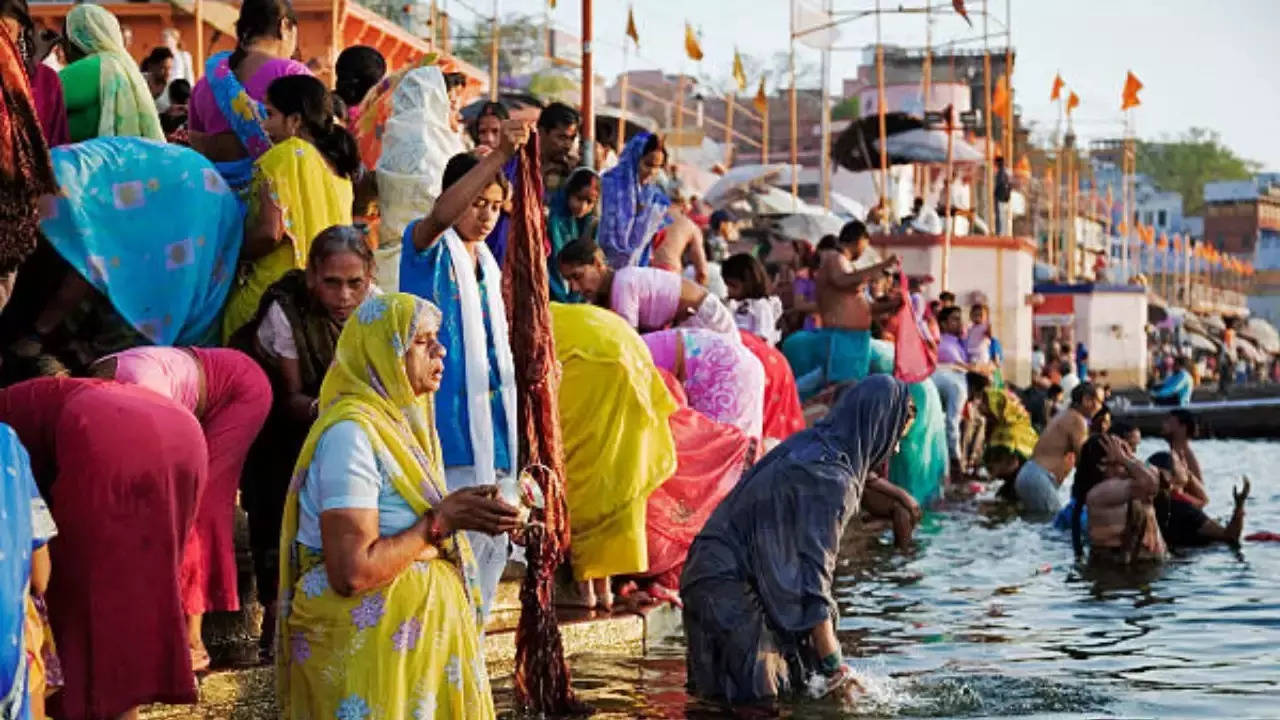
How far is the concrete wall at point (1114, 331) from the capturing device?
53.6 meters

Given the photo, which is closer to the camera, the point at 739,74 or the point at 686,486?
the point at 686,486

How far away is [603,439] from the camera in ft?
27.7

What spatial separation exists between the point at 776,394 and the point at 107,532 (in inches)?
257

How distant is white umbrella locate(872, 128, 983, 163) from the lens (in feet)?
129

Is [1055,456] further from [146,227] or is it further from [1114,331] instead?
[1114,331]

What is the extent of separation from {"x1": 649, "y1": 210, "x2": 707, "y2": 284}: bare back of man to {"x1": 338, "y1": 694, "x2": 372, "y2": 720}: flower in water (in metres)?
7.08

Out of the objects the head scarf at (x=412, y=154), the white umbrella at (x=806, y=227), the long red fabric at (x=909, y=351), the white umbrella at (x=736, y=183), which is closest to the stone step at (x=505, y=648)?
the head scarf at (x=412, y=154)

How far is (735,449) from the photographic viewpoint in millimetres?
9602

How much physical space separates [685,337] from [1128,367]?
Result: 46.8 metres

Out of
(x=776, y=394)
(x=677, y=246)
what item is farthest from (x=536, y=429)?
(x=677, y=246)

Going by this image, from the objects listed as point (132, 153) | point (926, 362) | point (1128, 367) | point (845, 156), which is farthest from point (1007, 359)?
point (132, 153)

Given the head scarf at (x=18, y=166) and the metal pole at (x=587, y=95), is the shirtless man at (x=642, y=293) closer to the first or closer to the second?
the metal pole at (x=587, y=95)

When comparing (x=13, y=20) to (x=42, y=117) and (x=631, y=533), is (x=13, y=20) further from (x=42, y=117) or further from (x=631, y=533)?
(x=631, y=533)

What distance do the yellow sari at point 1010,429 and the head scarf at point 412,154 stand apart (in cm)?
1271
